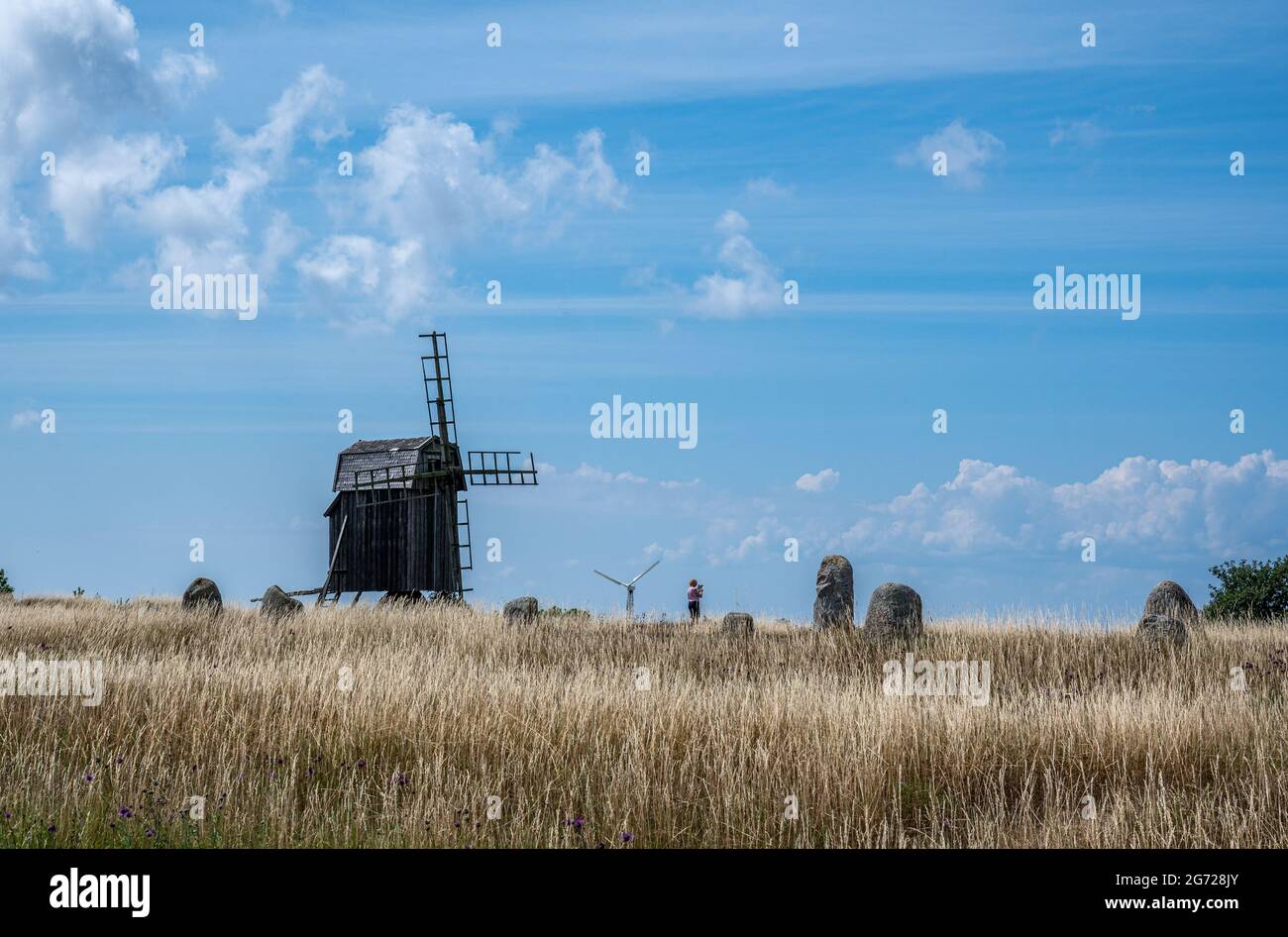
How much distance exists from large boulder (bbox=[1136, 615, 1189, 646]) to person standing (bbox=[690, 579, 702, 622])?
33.8ft

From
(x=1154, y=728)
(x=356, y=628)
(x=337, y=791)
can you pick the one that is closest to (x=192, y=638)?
(x=356, y=628)

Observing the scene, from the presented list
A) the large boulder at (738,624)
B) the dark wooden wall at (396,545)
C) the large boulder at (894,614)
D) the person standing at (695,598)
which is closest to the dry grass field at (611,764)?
the large boulder at (894,614)

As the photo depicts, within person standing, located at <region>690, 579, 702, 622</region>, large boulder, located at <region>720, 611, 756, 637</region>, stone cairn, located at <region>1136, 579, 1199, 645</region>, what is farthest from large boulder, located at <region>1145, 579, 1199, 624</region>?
person standing, located at <region>690, 579, 702, 622</region>

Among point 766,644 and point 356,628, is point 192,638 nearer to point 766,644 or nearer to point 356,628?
point 356,628

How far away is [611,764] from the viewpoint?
30.3 ft

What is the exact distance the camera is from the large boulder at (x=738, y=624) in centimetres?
2089

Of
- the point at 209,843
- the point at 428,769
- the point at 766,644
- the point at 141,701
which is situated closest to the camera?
the point at 209,843

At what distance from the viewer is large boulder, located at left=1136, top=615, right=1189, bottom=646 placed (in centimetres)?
Answer: 1855

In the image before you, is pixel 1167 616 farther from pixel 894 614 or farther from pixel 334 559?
pixel 334 559

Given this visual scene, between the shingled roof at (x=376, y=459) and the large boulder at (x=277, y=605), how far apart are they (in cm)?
653

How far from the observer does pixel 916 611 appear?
19109 mm

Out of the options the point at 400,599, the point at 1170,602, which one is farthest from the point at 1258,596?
the point at 400,599

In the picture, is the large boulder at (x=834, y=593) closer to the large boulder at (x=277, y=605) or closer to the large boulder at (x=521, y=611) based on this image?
the large boulder at (x=521, y=611)
